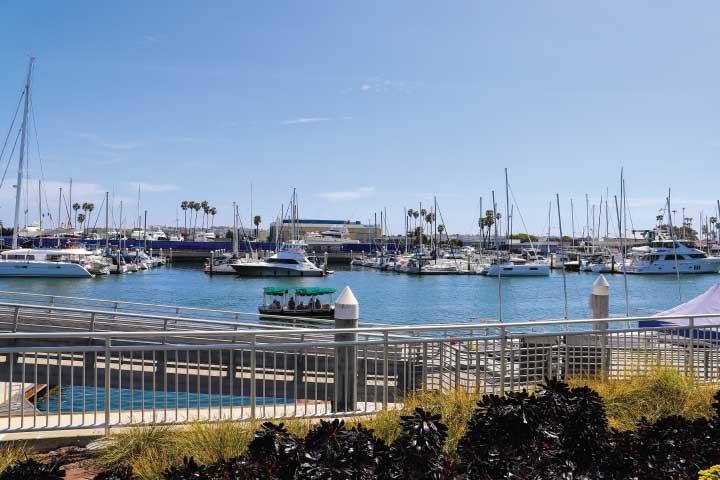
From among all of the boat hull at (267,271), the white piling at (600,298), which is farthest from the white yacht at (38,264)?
the white piling at (600,298)

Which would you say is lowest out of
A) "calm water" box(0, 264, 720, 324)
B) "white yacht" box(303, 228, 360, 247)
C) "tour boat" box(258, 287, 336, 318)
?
"calm water" box(0, 264, 720, 324)

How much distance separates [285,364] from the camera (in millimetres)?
9977

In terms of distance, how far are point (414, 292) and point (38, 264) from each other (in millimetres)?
52290

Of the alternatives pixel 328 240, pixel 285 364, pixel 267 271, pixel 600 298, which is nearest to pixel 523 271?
pixel 267 271

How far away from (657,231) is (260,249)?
308 ft

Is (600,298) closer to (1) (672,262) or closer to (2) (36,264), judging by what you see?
(2) (36,264)

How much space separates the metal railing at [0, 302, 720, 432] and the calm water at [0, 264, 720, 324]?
31.1 metres

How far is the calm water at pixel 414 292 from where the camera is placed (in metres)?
54.4

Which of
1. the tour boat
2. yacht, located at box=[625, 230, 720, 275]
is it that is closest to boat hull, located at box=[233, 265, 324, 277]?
the tour boat

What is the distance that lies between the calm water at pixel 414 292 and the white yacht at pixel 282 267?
2.42m

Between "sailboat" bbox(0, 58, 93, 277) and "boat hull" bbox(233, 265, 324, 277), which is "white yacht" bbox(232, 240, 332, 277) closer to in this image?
"boat hull" bbox(233, 265, 324, 277)

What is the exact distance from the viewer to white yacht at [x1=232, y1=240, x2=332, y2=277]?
312 feet

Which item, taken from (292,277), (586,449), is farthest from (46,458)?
(292,277)

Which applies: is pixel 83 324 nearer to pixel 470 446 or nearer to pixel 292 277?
pixel 470 446
